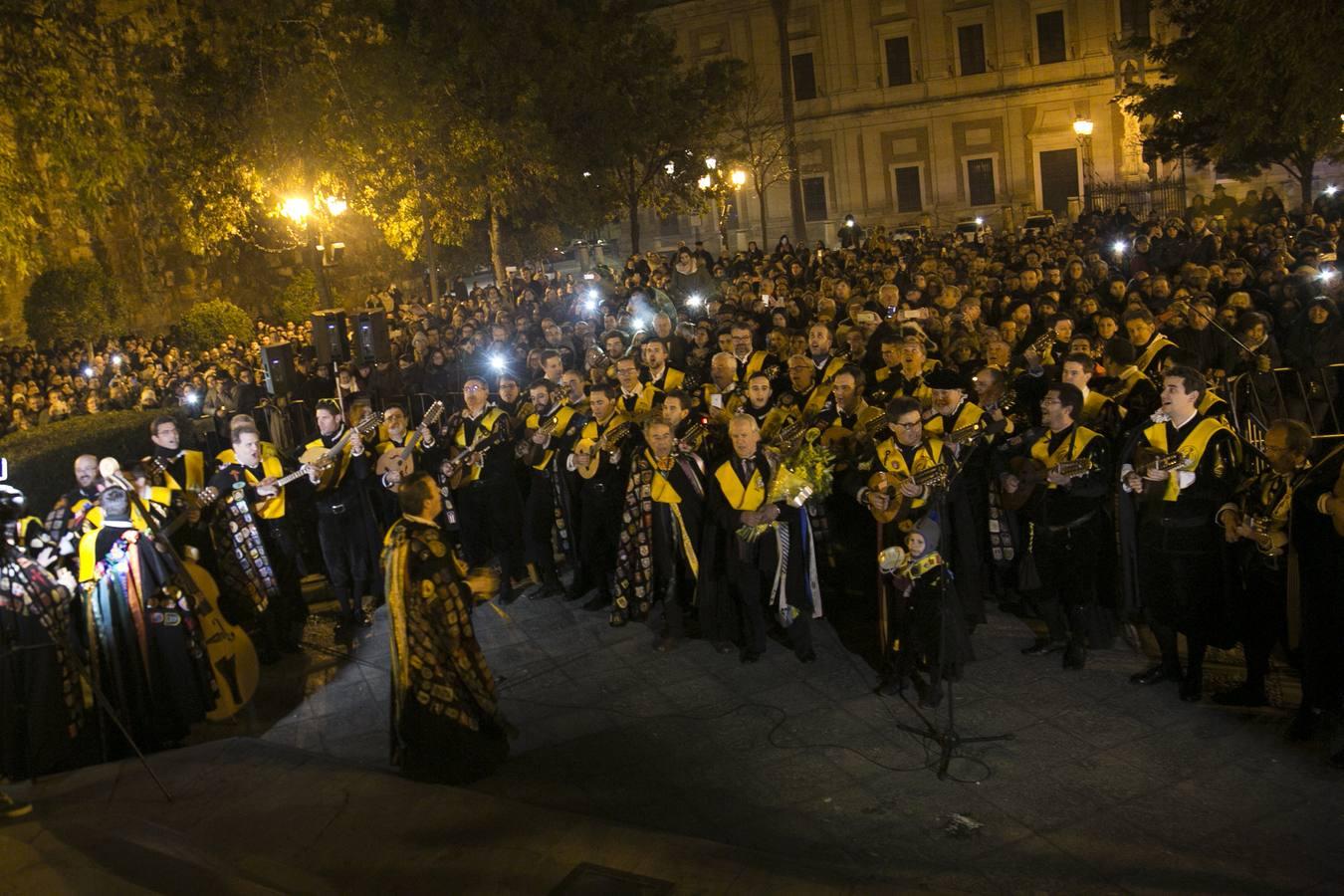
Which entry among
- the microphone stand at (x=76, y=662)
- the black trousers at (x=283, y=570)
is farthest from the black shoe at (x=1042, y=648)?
the black trousers at (x=283, y=570)

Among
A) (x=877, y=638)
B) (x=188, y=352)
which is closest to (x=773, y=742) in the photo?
(x=877, y=638)

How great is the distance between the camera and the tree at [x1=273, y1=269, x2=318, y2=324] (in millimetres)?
32906

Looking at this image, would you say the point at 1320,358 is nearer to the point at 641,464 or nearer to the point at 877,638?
the point at 877,638

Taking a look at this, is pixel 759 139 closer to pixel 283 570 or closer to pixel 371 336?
pixel 371 336

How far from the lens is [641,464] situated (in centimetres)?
880

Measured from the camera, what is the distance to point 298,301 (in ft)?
109

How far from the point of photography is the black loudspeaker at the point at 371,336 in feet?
47.8

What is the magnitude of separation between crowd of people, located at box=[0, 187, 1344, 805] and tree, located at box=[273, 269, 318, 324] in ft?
68.8

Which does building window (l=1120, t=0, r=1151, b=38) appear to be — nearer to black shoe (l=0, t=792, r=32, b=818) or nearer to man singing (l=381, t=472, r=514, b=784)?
man singing (l=381, t=472, r=514, b=784)

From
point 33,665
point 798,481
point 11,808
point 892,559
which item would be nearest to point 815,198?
point 798,481

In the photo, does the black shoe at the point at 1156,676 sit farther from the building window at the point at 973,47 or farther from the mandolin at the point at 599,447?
the building window at the point at 973,47

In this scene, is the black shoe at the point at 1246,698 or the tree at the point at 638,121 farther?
the tree at the point at 638,121

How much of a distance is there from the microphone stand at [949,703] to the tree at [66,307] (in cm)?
2621

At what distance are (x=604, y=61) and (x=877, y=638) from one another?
2798cm
